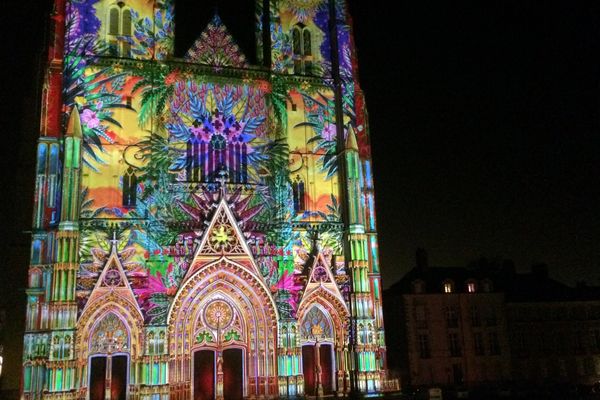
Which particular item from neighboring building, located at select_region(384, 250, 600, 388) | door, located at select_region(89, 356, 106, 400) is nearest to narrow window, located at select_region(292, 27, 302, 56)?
neighboring building, located at select_region(384, 250, 600, 388)

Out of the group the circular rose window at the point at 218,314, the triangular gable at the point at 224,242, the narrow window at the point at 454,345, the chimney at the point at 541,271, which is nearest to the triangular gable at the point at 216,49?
the triangular gable at the point at 224,242

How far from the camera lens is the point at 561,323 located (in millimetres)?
44688

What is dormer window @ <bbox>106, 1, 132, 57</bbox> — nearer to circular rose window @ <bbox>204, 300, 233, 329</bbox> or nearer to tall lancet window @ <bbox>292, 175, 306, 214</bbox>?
tall lancet window @ <bbox>292, 175, 306, 214</bbox>

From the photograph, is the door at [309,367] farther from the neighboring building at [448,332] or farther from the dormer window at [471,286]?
the dormer window at [471,286]

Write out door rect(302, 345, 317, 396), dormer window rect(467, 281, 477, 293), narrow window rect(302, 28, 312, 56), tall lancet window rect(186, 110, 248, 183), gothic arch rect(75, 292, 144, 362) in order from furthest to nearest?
dormer window rect(467, 281, 477, 293) < narrow window rect(302, 28, 312, 56) < tall lancet window rect(186, 110, 248, 183) < door rect(302, 345, 317, 396) < gothic arch rect(75, 292, 144, 362)

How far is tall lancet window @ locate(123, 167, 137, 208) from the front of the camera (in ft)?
97.7

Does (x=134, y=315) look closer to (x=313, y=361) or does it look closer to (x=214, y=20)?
(x=313, y=361)

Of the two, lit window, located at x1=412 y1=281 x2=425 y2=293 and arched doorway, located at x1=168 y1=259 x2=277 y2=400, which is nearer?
arched doorway, located at x1=168 y1=259 x2=277 y2=400

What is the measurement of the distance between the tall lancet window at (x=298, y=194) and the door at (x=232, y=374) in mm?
8183

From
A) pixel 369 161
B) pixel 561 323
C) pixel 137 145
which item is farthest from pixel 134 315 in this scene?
pixel 561 323

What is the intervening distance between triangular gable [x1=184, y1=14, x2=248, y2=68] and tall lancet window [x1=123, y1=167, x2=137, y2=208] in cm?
729

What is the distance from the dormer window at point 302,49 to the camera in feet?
113

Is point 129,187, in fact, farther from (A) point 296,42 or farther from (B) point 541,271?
(B) point 541,271

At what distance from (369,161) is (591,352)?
25.0m
